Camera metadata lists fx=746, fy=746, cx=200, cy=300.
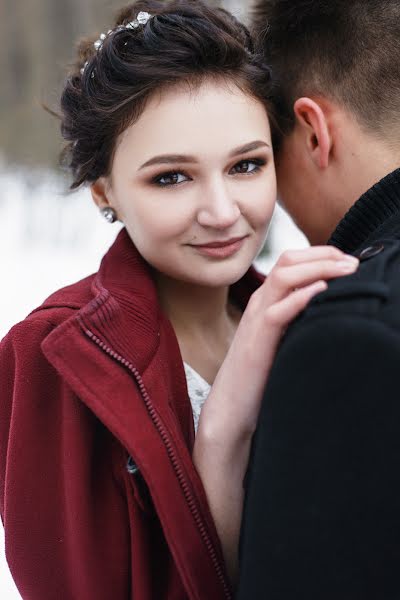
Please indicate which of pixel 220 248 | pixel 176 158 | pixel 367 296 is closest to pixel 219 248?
pixel 220 248

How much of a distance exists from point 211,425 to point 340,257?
1.43ft

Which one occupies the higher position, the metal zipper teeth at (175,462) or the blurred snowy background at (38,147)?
the blurred snowy background at (38,147)

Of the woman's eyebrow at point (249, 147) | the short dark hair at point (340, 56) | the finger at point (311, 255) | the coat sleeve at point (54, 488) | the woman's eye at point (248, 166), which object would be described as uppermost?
the short dark hair at point (340, 56)

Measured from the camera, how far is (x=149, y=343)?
1591 millimetres

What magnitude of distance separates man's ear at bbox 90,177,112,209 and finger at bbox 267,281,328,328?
75 centimetres

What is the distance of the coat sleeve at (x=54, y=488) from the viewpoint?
1.53 metres

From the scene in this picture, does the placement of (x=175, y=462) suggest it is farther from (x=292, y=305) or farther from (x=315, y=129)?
(x=315, y=129)

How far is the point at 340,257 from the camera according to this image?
4.11 feet

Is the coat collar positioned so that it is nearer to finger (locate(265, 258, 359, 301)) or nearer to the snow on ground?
finger (locate(265, 258, 359, 301))

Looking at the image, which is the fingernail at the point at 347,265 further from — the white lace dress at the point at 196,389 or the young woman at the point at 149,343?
the white lace dress at the point at 196,389

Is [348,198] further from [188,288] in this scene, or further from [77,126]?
[77,126]

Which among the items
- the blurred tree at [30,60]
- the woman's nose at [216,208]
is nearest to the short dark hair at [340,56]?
the woman's nose at [216,208]

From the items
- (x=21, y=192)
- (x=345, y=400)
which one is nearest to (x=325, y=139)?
(x=345, y=400)

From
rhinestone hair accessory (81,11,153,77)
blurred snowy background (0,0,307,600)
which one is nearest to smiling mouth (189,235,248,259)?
rhinestone hair accessory (81,11,153,77)
